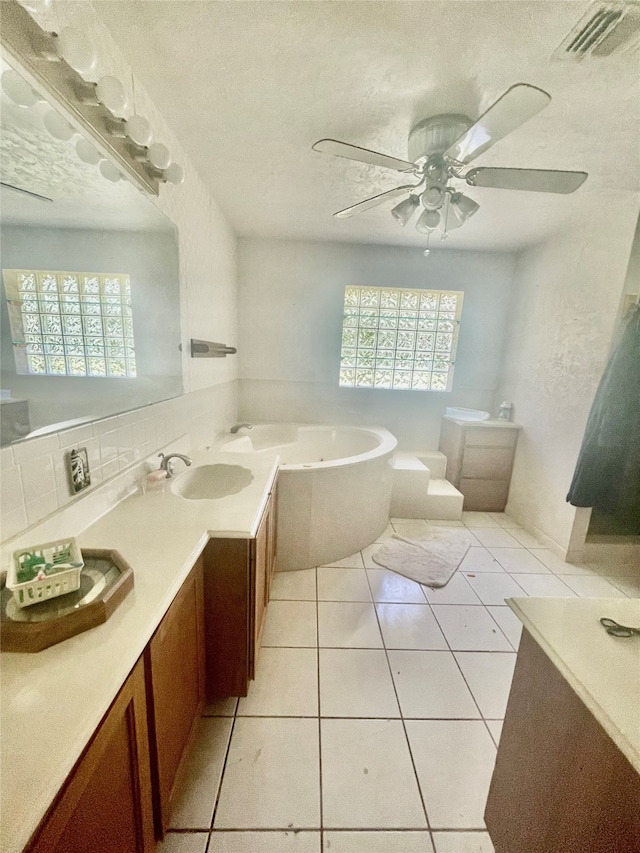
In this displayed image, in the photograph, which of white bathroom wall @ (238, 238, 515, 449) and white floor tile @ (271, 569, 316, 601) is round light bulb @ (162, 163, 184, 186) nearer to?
white bathroom wall @ (238, 238, 515, 449)

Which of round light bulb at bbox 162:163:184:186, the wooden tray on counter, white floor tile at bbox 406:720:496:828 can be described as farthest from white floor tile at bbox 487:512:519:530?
round light bulb at bbox 162:163:184:186

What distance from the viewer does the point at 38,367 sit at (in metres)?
1.08

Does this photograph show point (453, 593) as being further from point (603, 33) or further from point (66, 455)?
point (603, 33)

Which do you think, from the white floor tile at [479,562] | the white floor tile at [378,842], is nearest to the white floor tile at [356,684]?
the white floor tile at [378,842]

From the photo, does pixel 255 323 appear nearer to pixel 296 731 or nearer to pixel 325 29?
pixel 325 29

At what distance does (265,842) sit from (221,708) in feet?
1.48

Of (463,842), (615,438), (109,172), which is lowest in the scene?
(463,842)

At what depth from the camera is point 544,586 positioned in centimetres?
217

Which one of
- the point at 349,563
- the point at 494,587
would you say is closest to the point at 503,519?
the point at 494,587

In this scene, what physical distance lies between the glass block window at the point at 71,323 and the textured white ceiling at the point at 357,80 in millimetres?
847

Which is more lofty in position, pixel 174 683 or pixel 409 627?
pixel 174 683

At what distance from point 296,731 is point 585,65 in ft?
8.86

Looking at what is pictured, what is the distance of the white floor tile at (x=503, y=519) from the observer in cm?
296

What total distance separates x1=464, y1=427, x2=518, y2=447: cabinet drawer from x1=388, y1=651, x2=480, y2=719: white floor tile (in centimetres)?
194
